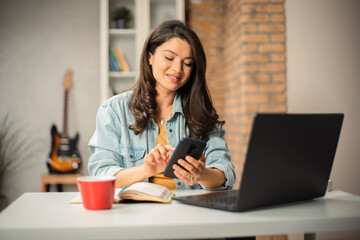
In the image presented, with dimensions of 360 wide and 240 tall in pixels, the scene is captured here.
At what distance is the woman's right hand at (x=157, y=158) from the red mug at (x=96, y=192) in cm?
23

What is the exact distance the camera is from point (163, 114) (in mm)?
1669

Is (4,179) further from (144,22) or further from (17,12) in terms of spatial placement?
(144,22)

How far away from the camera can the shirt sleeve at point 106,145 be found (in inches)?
53.2

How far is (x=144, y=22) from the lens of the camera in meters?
3.43

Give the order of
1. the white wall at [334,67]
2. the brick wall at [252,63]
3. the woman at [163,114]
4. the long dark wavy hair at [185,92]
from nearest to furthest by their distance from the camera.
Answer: the woman at [163,114] < the long dark wavy hair at [185,92] < the white wall at [334,67] < the brick wall at [252,63]

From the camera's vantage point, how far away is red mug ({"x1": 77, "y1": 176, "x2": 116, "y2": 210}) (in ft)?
2.95

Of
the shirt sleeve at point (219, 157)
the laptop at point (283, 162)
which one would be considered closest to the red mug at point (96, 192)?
the laptop at point (283, 162)

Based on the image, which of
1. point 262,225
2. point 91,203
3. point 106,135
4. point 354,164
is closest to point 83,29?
point 106,135

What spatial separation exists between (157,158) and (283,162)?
1.32 feet

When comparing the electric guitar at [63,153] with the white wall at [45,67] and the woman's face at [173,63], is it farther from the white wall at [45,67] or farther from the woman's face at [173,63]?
the woman's face at [173,63]

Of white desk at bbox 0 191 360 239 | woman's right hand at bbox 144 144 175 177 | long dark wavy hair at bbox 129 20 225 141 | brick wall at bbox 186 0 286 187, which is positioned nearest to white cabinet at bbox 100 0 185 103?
brick wall at bbox 186 0 286 187

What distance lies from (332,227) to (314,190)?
0.20 m

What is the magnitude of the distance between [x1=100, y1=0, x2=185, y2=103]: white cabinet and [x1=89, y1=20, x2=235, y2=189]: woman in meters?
1.78

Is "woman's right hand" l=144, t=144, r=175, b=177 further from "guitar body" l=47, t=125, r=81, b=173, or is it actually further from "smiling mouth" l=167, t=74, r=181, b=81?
"guitar body" l=47, t=125, r=81, b=173
